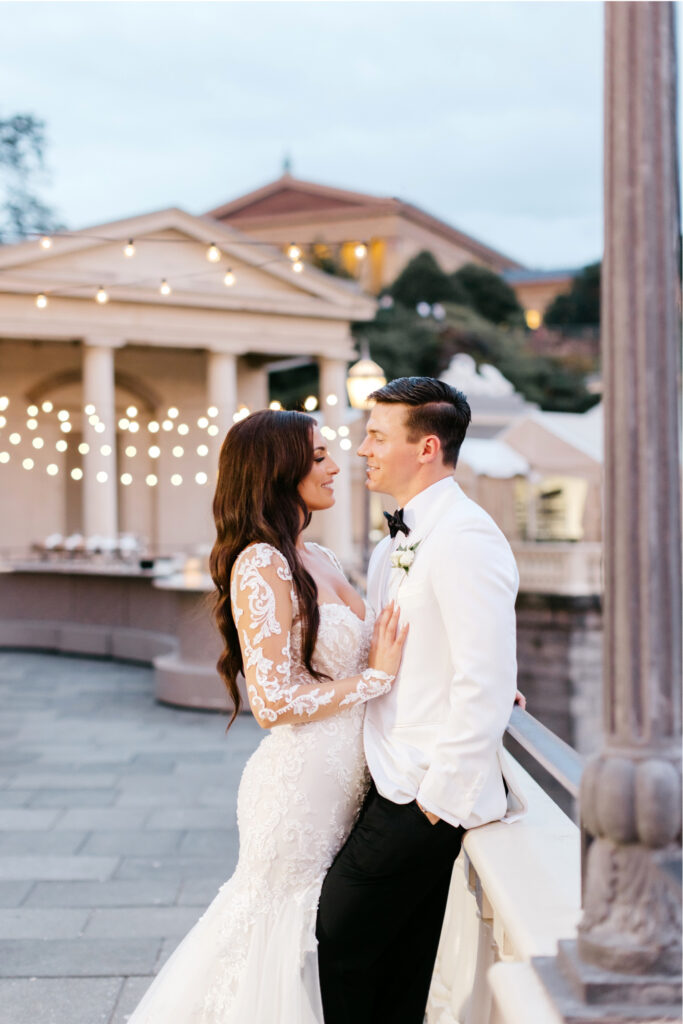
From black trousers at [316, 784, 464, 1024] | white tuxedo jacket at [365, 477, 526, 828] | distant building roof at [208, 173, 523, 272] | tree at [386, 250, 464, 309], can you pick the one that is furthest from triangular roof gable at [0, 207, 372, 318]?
distant building roof at [208, 173, 523, 272]

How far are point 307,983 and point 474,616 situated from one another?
1.05 metres

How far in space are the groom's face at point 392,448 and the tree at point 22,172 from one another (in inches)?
1323

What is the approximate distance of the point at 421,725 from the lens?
2.52 m

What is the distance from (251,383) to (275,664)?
30.1m

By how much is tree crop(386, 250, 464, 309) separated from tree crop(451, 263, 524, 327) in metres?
1.91

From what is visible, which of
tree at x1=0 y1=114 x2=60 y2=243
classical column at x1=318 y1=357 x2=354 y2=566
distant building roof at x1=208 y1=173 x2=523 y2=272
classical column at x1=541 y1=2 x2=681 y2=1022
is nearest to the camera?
classical column at x1=541 y1=2 x2=681 y2=1022

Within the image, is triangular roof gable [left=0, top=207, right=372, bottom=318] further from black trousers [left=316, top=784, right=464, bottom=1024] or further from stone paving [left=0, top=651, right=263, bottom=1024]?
black trousers [left=316, top=784, right=464, bottom=1024]

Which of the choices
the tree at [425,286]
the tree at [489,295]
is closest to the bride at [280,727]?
the tree at [425,286]

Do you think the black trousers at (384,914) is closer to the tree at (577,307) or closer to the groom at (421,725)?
the groom at (421,725)

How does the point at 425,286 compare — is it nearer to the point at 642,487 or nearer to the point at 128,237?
the point at 128,237

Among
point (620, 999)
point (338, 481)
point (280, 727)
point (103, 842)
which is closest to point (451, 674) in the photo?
point (280, 727)

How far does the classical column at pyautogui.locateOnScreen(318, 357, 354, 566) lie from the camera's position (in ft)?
92.3

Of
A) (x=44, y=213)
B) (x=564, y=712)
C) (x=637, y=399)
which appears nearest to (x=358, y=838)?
(x=637, y=399)

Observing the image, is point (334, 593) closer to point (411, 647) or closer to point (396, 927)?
point (411, 647)
